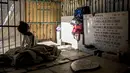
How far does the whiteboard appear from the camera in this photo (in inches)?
131

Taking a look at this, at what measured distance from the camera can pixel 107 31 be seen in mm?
3723

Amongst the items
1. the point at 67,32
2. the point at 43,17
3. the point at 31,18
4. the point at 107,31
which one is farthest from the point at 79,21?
the point at 31,18

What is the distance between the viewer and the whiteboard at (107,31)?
334 centimetres

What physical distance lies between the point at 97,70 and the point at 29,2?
4.63 m

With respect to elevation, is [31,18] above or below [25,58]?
above

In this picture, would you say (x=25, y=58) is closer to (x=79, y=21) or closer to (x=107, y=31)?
(x=107, y=31)

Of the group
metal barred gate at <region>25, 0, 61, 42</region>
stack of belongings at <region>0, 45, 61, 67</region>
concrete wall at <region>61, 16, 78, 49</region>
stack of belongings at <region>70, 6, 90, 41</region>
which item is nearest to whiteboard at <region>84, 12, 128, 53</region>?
stack of belongings at <region>70, 6, 90, 41</region>

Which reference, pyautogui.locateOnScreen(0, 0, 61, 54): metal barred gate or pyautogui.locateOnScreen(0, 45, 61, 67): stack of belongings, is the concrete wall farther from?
pyautogui.locateOnScreen(0, 45, 61, 67): stack of belongings

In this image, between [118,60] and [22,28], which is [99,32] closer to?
[118,60]

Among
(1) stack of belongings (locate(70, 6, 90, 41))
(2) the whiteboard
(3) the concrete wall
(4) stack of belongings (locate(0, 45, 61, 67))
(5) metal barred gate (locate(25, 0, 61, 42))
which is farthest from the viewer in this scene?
(5) metal barred gate (locate(25, 0, 61, 42))

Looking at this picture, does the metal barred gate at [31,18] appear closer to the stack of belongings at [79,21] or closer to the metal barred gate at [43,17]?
the metal barred gate at [43,17]

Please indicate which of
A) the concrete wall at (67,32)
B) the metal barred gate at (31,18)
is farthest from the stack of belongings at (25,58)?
the metal barred gate at (31,18)

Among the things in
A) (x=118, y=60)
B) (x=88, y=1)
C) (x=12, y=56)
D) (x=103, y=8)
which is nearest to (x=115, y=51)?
(x=118, y=60)

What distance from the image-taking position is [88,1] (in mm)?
4570
